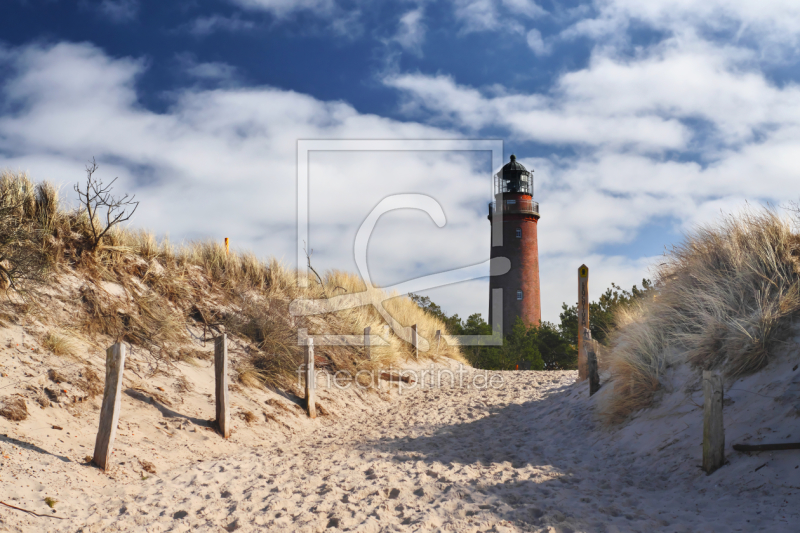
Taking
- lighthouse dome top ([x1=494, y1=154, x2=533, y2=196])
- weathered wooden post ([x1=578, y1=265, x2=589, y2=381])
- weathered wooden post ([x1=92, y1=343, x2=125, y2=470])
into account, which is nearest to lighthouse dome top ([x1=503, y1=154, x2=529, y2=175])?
lighthouse dome top ([x1=494, y1=154, x2=533, y2=196])

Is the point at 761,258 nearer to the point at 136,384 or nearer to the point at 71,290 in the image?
the point at 136,384

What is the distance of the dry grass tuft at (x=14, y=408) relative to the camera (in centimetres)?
552

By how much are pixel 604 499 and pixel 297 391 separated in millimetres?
6313

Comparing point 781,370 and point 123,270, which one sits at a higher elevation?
point 123,270

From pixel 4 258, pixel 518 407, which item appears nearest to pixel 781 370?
pixel 518 407

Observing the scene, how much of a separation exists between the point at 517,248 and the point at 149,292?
20.6 metres

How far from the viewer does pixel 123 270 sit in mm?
9797

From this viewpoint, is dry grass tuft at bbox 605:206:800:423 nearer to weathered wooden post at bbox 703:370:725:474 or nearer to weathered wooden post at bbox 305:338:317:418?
weathered wooden post at bbox 703:370:725:474

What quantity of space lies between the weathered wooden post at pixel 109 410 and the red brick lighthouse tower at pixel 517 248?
2190cm

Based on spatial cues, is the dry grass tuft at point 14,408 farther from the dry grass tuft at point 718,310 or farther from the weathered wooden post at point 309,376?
the dry grass tuft at point 718,310

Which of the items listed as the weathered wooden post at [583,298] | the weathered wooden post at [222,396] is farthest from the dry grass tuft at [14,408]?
the weathered wooden post at [583,298]

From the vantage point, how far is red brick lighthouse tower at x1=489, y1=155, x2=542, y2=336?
2632 cm

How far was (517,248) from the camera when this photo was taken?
26766 mm

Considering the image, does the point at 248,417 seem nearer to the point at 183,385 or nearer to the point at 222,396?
the point at 222,396
